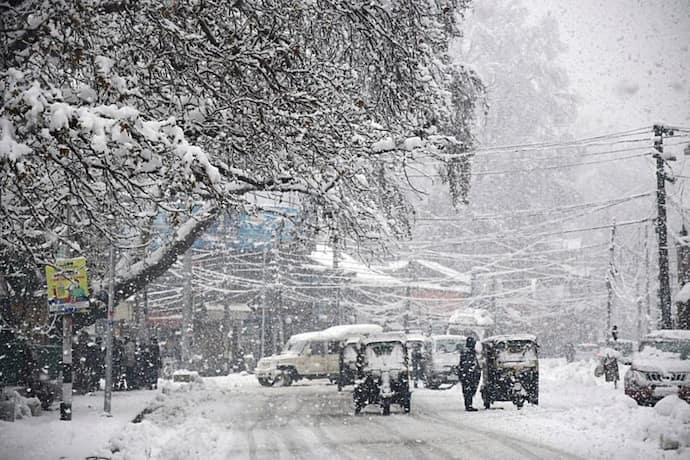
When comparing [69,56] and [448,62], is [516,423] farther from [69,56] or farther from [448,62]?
[69,56]

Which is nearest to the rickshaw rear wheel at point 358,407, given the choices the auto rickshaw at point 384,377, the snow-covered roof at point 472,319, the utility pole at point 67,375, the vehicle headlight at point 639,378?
the auto rickshaw at point 384,377

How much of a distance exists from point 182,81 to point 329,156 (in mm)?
2112

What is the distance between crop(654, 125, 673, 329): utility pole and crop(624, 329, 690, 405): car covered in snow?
7.36 metres

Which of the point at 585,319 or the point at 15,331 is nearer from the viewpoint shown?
the point at 15,331

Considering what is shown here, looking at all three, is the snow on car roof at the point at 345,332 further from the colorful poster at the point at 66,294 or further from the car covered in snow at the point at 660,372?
the colorful poster at the point at 66,294

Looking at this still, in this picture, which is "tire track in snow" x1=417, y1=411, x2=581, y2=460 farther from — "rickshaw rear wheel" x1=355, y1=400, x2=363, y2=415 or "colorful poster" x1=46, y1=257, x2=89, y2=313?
"colorful poster" x1=46, y1=257, x2=89, y2=313

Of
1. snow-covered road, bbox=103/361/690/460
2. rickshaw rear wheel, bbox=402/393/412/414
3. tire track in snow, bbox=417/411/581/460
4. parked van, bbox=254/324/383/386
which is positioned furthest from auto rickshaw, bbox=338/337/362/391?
tire track in snow, bbox=417/411/581/460

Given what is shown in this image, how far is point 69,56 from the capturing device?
7.23 metres

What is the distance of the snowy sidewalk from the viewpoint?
11898 millimetres

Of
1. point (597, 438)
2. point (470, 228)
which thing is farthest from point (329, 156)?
point (470, 228)

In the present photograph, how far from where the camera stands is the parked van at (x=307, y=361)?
3881cm

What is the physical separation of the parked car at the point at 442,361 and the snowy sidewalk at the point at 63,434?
1553 cm

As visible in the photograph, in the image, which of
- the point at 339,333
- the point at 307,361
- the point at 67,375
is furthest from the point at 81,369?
the point at 339,333

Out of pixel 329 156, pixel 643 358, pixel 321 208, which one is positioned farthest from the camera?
pixel 643 358
